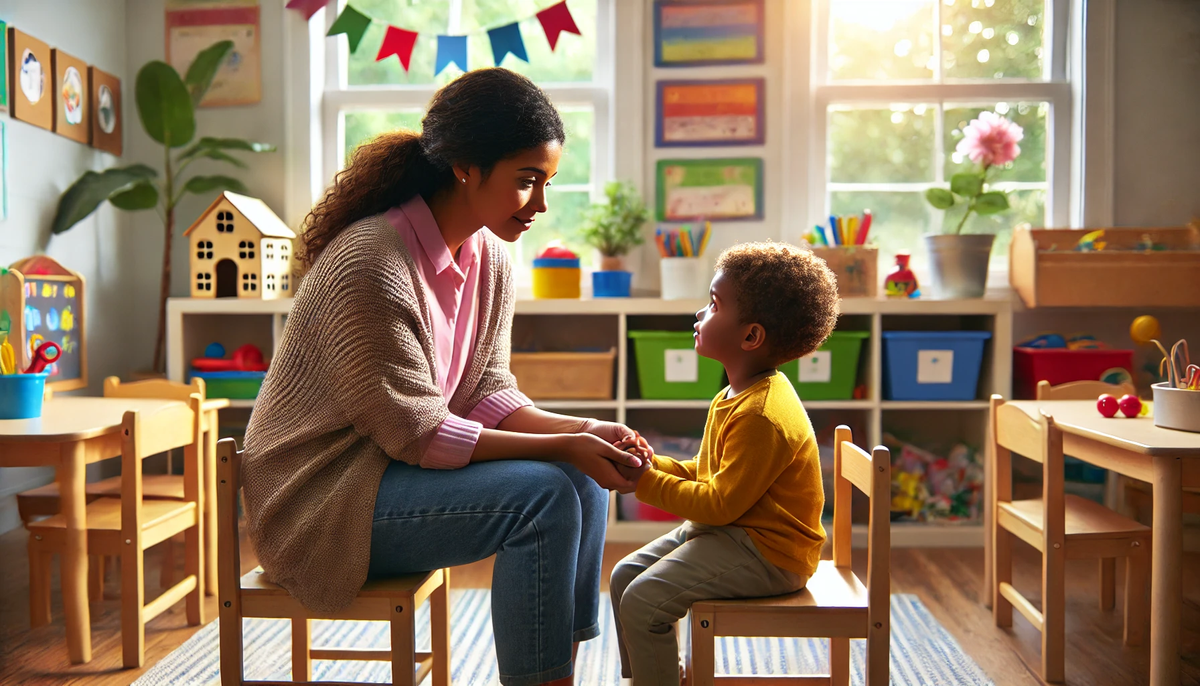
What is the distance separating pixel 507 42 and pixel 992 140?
1.67m

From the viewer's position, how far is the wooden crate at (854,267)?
2.93 metres

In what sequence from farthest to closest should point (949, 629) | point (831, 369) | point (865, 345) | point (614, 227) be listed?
point (614, 227), point (865, 345), point (831, 369), point (949, 629)

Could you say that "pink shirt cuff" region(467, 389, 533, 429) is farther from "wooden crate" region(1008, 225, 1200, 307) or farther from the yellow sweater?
"wooden crate" region(1008, 225, 1200, 307)

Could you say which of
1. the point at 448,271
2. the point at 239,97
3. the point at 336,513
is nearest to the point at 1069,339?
the point at 448,271

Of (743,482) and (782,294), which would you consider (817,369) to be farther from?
(743,482)

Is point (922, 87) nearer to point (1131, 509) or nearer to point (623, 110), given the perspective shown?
point (623, 110)

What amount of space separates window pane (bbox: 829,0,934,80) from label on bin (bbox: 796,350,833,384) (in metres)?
1.15

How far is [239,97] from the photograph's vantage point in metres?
3.36

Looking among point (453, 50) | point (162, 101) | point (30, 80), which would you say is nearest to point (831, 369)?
point (453, 50)

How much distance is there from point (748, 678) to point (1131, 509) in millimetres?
1724

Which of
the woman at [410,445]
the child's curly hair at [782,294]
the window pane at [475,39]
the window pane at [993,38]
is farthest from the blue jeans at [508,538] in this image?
the window pane at [993,38]

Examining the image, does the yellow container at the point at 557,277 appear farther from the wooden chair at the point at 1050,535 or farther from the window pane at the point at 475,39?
the wooden chair at the point at 1050,535

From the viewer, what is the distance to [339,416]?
129 cm

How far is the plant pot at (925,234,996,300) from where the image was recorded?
294 centimetres
